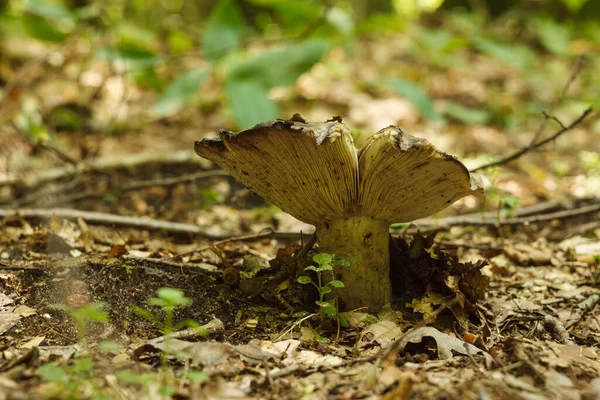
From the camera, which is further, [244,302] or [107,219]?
[107,219]

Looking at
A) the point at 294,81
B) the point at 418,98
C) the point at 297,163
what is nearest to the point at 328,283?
the point at 297,163

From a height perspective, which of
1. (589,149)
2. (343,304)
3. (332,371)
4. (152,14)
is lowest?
(332,371)

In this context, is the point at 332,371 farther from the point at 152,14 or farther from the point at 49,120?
the point at 152,14

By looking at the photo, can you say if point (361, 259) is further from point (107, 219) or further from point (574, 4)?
point (574, 4)

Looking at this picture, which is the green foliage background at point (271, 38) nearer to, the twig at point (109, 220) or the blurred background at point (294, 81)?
the blurred background at point (294, 81)

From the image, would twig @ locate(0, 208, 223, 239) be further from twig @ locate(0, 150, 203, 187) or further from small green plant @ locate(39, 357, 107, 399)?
small green plant @ locate(39, 357, 107, 399)

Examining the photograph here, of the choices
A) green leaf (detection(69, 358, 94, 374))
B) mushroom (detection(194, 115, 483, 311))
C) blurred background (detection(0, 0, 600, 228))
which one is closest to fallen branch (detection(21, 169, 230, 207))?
blurred background (detection(0, 0, 600, 228))

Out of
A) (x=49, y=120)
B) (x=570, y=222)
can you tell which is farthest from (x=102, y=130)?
(x=570, y=222)
